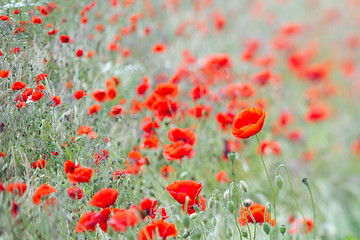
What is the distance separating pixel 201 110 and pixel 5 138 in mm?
997

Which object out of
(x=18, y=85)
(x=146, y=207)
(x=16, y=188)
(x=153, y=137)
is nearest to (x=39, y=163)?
(x=16, y=188)

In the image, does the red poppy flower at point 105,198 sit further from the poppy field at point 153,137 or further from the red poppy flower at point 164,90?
the red poppy flower at point 164,90

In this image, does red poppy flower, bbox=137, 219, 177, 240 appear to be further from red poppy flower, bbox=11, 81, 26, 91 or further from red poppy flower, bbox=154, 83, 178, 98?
red poppy flower, bbox=154, 83, 178, 98

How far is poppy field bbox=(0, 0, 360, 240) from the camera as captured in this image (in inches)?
43.6

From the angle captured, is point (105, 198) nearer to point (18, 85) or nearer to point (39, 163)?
point (39, 163)

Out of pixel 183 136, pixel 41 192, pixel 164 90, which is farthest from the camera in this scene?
pixel 164 90

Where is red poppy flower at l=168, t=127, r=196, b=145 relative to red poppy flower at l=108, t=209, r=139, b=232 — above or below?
below

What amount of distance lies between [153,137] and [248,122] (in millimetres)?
706

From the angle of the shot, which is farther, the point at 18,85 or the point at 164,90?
the point at 164,90

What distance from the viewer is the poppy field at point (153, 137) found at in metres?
1.11

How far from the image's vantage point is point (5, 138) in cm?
127

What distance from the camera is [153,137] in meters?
1.78

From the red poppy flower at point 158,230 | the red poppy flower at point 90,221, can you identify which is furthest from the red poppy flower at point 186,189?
the red poppy flower at point 90,221

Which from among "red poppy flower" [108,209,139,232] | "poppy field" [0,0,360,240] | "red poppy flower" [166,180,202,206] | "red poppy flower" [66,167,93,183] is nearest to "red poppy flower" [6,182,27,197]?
"poppy field" [0,0,360,240]
